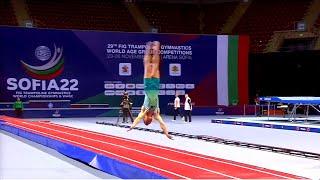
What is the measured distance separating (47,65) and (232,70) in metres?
9.61

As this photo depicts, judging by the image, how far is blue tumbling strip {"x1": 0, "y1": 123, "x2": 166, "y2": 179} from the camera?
19.8ft

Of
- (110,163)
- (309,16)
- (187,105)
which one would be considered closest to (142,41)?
(187,105)

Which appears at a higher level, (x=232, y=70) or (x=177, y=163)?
(x=232, y=70)

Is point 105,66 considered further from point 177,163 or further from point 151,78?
point 177,163

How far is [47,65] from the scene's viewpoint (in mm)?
24062

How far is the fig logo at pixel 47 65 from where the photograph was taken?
2388 cm

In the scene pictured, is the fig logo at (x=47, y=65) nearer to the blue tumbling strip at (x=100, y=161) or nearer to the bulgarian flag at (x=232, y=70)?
the bulgarian flag at (x=232, y=70)

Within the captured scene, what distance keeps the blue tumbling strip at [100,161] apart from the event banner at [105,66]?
40.8 feet

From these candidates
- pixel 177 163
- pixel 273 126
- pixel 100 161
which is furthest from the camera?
pixel 273 126

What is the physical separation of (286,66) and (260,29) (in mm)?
3763

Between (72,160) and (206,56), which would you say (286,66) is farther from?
(72,160)

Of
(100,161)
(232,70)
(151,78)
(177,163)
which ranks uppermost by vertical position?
(232,70)

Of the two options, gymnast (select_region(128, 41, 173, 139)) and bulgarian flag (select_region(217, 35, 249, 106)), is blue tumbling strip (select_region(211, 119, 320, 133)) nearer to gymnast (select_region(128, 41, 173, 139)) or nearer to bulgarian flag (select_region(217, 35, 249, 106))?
bulgarian flag (select_region(217, 35, 249, 106))

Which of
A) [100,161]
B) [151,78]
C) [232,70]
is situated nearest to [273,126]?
[151,78]
